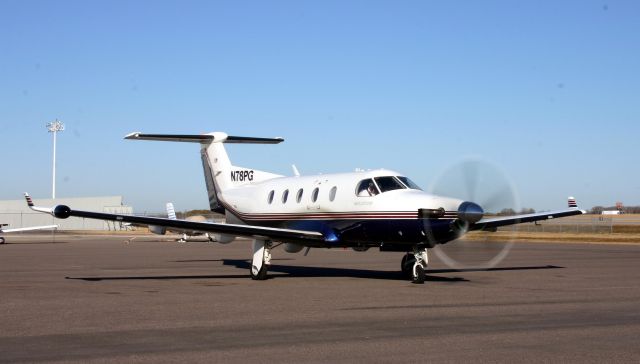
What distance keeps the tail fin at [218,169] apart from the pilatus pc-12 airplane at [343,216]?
1.34 feet

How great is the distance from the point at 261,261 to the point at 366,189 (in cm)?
385

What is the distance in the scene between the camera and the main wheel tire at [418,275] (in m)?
20.5

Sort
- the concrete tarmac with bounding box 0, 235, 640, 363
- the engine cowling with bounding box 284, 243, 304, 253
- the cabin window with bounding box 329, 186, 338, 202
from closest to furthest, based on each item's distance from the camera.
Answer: the concrete tarmac with bounding box 0, 235, 640, 363 → the cabin window with bounding box 329, 186, 338, 202 → the engine cowling with bounding box 284, 243, 304, 253

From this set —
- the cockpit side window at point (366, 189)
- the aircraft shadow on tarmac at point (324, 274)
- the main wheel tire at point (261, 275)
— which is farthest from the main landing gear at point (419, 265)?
the main wheel tire at point (261, 275)

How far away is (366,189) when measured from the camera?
70.9 feet

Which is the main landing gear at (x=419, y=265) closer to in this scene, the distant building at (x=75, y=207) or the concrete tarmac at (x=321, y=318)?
the concrete tarmac at (x=321, y=318)

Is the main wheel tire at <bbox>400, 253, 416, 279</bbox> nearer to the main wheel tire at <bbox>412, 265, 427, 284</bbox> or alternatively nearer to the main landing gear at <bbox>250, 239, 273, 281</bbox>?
the main wheel tire at <bbox>412, 265, 427, 284</bbox>

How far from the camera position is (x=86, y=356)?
30.3 feet

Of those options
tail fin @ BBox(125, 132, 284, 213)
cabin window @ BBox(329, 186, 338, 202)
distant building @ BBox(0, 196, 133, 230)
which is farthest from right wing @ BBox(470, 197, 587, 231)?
distant building @ BBox(0, 196, 133, 230)

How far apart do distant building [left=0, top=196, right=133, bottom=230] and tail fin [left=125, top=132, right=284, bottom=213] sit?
8185 cm

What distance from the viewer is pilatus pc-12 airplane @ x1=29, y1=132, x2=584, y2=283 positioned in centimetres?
1973

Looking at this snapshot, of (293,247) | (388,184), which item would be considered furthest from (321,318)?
(293,247)

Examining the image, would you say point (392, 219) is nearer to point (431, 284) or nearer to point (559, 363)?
point (431, 284)

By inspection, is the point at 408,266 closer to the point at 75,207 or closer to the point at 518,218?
the point at 518,218
